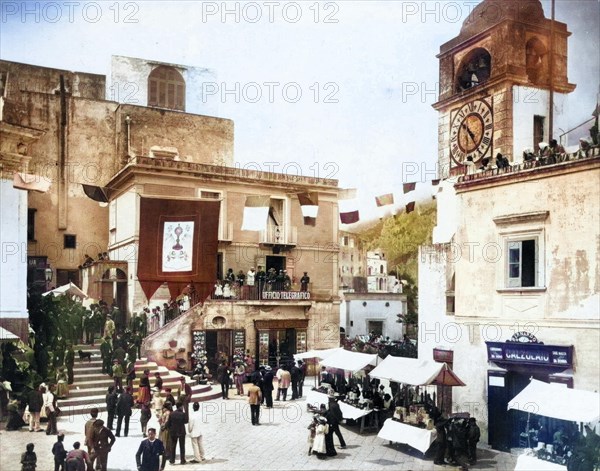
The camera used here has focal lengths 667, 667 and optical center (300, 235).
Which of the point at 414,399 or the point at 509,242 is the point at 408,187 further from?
the point at 414,399

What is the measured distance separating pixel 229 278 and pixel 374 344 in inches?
69.3

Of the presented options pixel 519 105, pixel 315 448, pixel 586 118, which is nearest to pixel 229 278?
pixel 315 448

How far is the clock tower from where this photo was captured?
22.0 ft

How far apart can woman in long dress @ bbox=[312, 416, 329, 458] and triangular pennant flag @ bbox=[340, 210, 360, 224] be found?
6.88 feet

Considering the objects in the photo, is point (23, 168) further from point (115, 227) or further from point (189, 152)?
point (189, 152)

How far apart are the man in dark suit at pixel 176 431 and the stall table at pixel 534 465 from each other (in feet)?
10.9

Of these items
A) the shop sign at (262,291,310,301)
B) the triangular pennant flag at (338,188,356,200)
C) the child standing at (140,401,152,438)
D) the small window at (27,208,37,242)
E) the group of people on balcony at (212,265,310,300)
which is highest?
the triangular pennant flag at (338,188,356,200)

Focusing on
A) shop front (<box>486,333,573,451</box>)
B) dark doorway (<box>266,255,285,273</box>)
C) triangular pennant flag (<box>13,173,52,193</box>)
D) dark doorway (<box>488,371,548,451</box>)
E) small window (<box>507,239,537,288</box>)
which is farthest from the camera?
triangular pennant flag (<box>13,173,52,193</box>)

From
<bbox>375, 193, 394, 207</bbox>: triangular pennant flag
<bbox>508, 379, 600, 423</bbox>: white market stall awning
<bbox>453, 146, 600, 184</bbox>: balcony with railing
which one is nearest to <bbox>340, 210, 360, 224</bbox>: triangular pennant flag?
<bbox>375, 193, 394, 207</bbox>: triangular pennant flag

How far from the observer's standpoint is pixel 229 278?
281 inches

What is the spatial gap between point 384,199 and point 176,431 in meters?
3.28

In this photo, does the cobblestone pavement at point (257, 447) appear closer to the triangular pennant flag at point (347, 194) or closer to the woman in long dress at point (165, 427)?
the woman in long dress at point (165, 427)

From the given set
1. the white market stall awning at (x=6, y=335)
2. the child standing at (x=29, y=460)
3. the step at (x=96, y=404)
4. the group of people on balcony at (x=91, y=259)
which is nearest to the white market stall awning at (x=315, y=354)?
the step at (x=96, y=404)

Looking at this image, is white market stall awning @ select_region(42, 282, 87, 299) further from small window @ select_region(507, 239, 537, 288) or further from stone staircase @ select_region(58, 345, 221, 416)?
small window @ select_region(507, 239, 537, 288)
